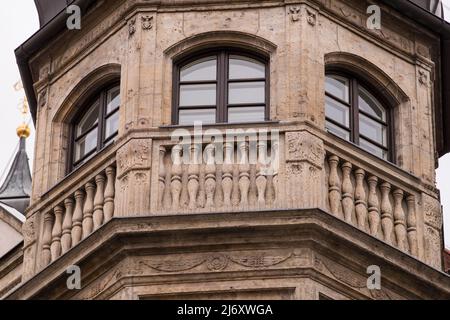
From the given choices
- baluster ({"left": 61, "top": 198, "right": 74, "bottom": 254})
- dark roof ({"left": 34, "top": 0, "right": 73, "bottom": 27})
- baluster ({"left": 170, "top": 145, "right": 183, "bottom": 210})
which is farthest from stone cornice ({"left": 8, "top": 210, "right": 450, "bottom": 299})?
dark roof ({"left": 34, "top": 0, "right": 73, "bottom": 27})

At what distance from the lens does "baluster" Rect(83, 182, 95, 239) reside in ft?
101

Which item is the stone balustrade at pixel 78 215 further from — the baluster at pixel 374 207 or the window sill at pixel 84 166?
the baluster at pixel 374 207

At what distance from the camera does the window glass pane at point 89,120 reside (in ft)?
106

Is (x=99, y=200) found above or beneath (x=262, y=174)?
beneath

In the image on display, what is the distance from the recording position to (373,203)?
30.7 metres

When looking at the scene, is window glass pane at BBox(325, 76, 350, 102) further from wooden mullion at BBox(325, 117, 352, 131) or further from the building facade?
wooden mullion at BBox(325, 117, 352, 131)

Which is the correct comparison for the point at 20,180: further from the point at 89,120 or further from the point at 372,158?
the point at 372,158

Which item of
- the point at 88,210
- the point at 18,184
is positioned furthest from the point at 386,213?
the point at 18,184

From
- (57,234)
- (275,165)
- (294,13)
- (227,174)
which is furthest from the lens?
(294,13)

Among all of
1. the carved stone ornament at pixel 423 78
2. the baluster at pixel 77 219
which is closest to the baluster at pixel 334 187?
the carved stone ornament at pixel 423 78

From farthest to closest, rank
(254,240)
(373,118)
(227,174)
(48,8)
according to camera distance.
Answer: (48,8) → (373,118) → (227,174) → (254,240)

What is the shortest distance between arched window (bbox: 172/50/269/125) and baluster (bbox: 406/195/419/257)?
2.08 m

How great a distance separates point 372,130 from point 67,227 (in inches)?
160
